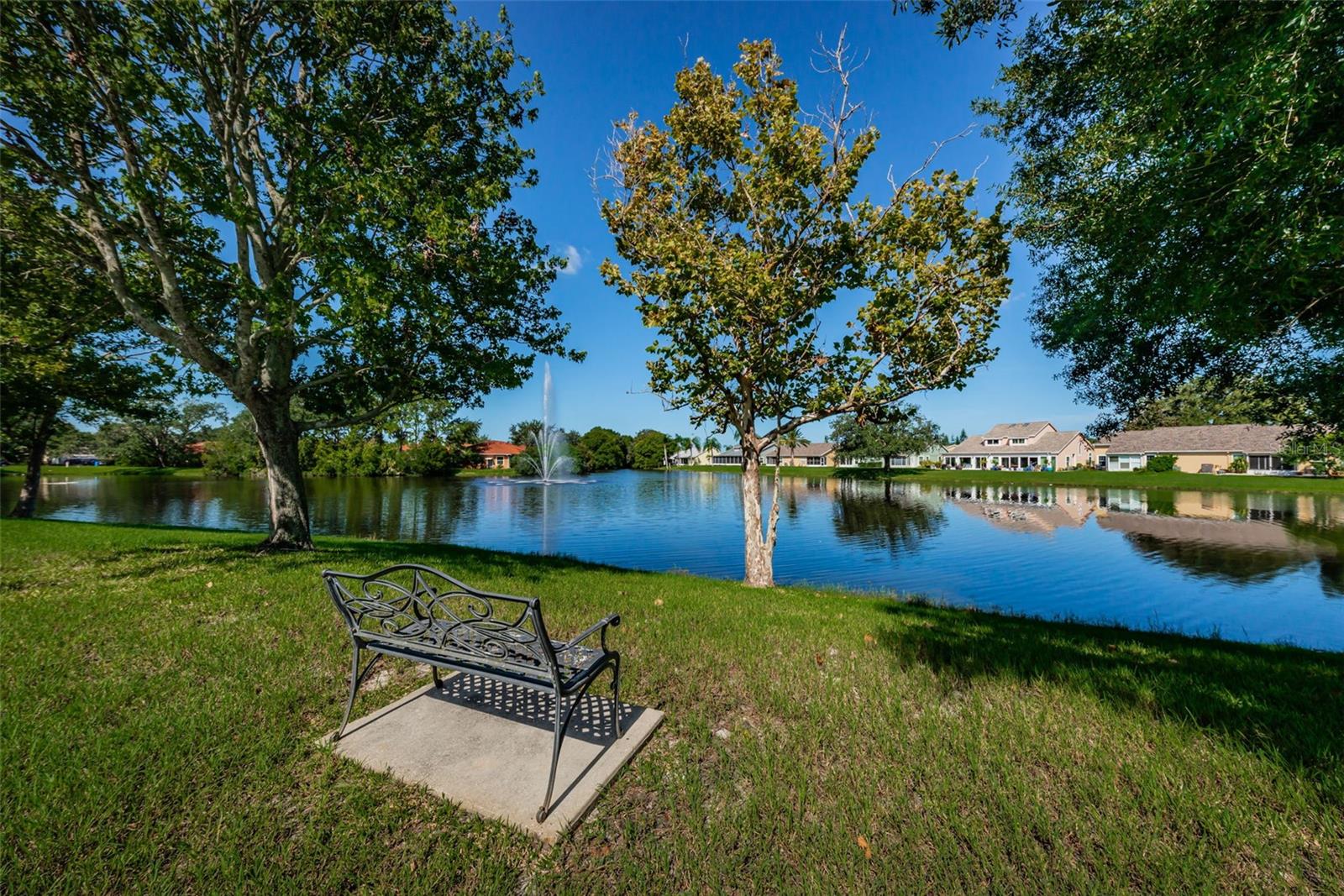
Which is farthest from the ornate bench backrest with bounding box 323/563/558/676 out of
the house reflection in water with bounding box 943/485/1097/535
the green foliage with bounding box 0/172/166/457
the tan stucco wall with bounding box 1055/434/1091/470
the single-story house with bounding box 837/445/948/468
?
the tan stucco wall with bounding box 1055/434/1091/470

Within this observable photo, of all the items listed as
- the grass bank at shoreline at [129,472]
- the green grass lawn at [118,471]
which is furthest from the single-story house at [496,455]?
the green grass lawn at [118,471]

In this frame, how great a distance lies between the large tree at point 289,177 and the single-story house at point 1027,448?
81.4 m

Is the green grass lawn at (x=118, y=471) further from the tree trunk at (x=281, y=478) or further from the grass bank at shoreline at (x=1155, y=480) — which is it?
the grass bank at shoreline at (x=1155, y=480)

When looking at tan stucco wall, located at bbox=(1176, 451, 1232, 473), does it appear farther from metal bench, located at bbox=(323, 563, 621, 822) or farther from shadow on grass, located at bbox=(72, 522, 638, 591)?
metal bench, located at bbox=(323, 563, 621, 822)

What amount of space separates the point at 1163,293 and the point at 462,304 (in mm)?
11442

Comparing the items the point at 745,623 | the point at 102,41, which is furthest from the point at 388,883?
the point at 102,41

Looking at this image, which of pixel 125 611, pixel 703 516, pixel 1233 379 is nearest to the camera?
pixel 125 611

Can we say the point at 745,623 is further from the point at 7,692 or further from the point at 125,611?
the point at 125,611

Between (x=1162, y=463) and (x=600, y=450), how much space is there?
82185mm

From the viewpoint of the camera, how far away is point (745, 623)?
252 inches

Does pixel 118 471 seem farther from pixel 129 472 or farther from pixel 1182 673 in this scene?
pixel 1182 673

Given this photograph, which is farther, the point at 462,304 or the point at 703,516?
the point at 703,516

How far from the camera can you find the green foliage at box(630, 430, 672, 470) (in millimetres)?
110688

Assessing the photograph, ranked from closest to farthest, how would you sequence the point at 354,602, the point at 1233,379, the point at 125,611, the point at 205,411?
the point at 354,602
the point at 125,611
the point at 1233,379
the point at 205,411
